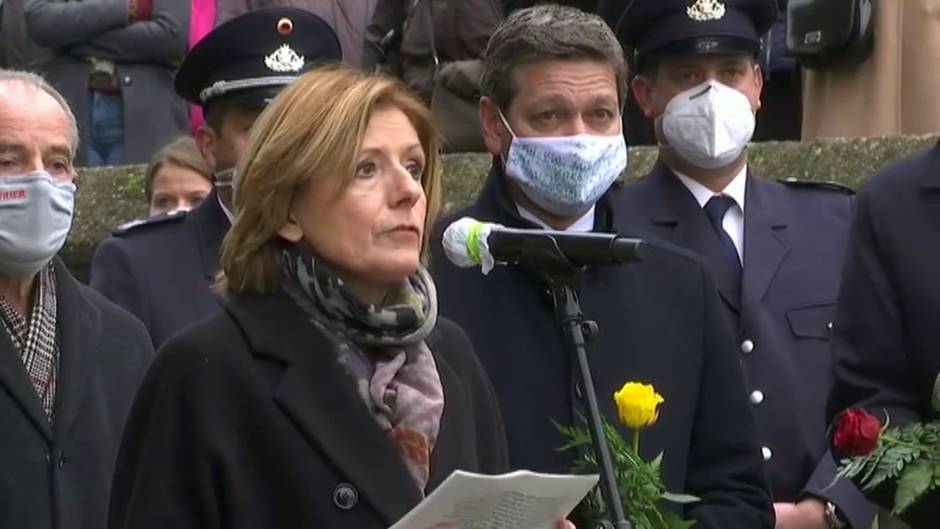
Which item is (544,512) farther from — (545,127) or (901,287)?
(545,127)

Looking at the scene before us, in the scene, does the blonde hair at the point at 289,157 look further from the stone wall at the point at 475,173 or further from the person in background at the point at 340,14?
the person in background at the point at 340,14

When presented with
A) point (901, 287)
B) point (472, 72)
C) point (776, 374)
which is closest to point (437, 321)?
point (901, 287)

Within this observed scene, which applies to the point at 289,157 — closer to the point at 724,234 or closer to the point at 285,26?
the point at 724,234

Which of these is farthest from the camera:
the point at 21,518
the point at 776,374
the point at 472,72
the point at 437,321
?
the point at 472,72

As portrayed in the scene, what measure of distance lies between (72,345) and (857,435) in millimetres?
1973

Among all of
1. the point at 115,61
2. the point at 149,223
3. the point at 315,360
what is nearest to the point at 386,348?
the point at 315,360

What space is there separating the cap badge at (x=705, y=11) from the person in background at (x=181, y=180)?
2.05 m

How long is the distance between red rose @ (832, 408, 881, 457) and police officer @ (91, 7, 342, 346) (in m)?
2.06

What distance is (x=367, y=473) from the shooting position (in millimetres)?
4148

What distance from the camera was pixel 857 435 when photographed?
4430mm

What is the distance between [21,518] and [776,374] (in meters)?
1.86

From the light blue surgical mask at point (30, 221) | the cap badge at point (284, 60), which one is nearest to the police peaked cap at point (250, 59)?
the cap badge at point (284, 60)

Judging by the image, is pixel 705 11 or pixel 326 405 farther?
pixel 705 11

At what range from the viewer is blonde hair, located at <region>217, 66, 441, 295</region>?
14.0 feet
